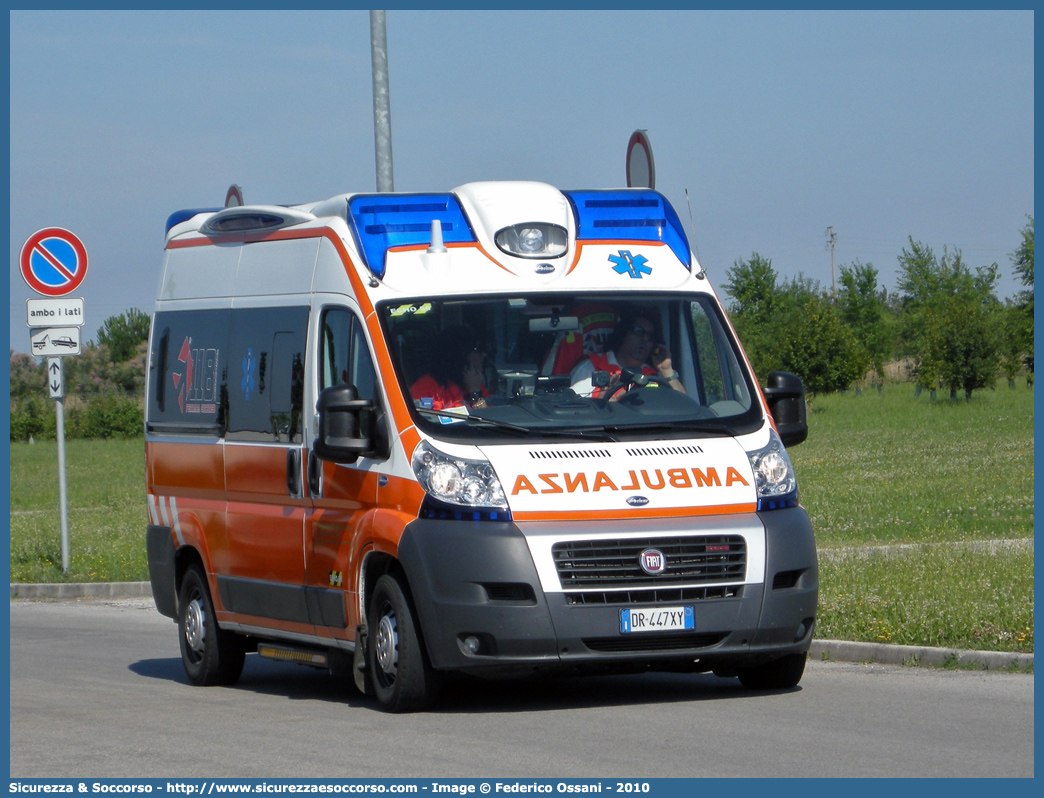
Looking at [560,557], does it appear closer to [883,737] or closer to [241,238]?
[883,737]

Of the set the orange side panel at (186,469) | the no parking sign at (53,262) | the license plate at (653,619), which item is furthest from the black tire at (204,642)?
the no parking sign at (53,262)

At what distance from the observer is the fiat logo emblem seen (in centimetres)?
903

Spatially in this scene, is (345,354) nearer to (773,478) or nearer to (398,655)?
(398,655)

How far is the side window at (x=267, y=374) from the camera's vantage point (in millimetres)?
10734

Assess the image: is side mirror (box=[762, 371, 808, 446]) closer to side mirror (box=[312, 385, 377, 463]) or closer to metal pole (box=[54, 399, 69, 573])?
side mirror (box=[312, 385, 377, 463])

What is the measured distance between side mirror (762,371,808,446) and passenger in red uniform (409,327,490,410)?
1.74 m

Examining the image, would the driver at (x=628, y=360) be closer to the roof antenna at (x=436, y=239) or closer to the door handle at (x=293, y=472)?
the roof antenna at (x=436, y=239)

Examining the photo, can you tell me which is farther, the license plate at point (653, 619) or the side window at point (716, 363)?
the side window at point (716, 363)

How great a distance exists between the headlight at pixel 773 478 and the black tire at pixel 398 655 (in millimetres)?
1997

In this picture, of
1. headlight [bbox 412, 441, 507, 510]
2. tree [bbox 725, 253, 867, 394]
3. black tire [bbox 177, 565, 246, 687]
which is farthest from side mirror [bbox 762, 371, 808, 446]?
tree [bbox 725, 253, 867, 394]

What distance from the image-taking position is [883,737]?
813cm

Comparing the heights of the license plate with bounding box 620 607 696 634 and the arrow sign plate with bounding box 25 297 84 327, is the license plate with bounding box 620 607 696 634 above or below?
below

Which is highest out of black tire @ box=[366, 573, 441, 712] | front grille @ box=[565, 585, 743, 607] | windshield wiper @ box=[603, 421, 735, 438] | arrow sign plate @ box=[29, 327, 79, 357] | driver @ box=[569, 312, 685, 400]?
arrow sign plate @ box=[29, 327, 79, 357]

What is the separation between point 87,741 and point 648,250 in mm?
4361
